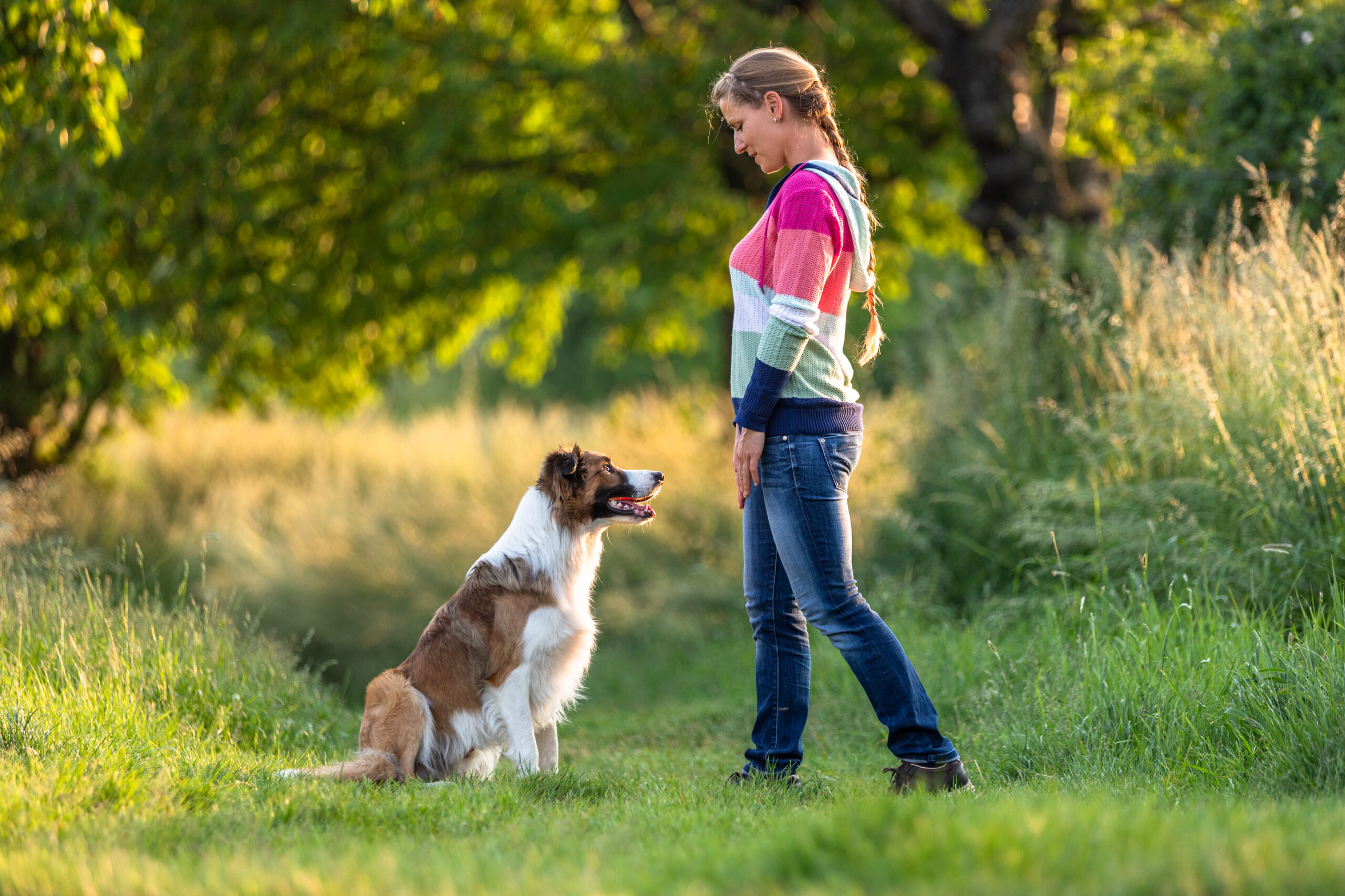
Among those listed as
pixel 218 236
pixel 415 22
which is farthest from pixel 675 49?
pixel 218 236

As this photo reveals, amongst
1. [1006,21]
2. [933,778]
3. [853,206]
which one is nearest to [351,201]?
[1006,21]

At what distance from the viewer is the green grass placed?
2688mm

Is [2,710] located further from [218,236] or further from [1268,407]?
[218,236]

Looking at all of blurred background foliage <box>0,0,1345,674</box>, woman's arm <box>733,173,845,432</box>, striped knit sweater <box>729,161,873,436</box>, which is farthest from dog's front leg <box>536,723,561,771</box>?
blurred background foliage <box>0,0,1345,674</box>

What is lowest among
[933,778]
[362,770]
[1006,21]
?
[362,770]

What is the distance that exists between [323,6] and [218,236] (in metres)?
2.36

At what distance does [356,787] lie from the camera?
4051mm

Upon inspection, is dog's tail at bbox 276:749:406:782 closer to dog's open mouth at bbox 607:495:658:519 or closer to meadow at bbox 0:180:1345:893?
meadow at bbox 0:180:1345:893

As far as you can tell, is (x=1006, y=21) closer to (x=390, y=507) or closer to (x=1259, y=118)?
(x=1259, y=118)

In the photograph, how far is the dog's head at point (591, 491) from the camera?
5078mm

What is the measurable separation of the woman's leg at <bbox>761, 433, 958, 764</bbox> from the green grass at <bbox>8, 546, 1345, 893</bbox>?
0.30m

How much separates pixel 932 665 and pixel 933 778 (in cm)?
225

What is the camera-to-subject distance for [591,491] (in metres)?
5.09

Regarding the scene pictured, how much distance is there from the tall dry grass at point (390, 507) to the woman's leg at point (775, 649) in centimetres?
335
